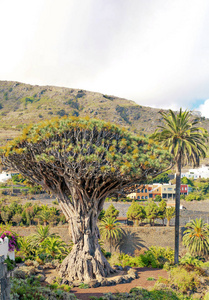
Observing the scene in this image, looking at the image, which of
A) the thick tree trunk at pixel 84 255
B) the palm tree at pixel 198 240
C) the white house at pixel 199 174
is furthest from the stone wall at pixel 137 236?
the white house at pixel 199 174

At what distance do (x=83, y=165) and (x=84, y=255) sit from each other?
18.1ft

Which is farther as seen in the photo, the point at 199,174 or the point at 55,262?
the point at 199,174

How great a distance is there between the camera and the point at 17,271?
17.2 m

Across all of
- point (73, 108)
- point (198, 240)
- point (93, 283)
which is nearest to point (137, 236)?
point (198, 240)

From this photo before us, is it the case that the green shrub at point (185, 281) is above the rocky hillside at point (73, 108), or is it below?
below

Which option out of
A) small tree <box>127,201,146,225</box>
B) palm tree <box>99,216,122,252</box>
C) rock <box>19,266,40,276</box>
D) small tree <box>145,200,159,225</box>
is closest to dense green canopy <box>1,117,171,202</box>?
rock <box>19,266,40,276</box>

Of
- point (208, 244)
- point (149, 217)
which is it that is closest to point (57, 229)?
point (149, 217)

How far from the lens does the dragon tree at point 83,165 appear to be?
56.5 ft

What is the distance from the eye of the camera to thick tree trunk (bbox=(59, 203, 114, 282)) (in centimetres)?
1817

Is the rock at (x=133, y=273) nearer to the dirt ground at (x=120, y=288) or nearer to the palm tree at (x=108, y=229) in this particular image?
the dirt ground at (x=120, y=288)

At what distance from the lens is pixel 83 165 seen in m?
17.3

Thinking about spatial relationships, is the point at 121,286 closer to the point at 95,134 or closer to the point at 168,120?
the point at 95,134

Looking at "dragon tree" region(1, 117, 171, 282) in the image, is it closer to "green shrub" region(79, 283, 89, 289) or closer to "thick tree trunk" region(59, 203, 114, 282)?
"thick tree trunk" region(59, 203, 114, 282)

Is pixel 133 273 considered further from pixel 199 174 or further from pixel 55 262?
pixel 199 174
